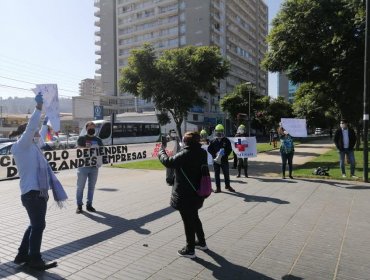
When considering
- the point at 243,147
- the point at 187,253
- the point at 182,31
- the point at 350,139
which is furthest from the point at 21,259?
Answer: the point at 182,31

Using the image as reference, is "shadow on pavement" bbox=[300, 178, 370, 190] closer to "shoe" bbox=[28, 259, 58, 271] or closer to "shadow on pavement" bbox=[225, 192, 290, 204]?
"shadow on pavement" bbox=[225, 192, 290, 204]

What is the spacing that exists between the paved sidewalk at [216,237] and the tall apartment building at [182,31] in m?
62.5

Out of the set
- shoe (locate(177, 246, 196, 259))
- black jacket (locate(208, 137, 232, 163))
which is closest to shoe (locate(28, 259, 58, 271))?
shoe (locate(177, 246, 196, 259))

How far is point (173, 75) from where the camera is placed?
16.9 metres

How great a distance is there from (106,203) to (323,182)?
6.46m

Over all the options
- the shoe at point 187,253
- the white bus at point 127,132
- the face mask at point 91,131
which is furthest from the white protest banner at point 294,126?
the white bus at point 127,132

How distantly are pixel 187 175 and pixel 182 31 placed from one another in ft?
276

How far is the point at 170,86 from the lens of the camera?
16750 millimetres

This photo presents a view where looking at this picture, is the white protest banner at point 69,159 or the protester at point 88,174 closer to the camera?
the white protest banner at point 69,159

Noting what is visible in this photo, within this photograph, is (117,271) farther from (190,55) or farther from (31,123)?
(190,55)

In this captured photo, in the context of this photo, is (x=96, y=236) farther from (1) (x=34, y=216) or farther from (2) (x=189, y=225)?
(2) (x=189, y=225)

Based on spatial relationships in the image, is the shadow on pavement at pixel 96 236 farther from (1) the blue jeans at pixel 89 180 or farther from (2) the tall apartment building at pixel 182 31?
(2) the tall apartment building at pixel 182 31

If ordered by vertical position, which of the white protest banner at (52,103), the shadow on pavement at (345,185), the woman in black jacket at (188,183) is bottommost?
the shadow on pavement at (345,185)

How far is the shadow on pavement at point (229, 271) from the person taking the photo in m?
4.43
